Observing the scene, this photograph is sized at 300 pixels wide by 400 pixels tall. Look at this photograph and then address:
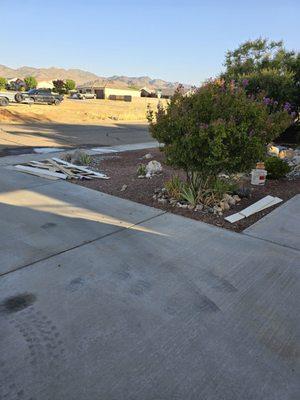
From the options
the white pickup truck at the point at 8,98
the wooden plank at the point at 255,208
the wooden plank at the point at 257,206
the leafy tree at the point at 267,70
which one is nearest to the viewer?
the wooden plank at the point at 255,208

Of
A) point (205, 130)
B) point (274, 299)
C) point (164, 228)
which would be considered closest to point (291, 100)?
→ point (205, 130)

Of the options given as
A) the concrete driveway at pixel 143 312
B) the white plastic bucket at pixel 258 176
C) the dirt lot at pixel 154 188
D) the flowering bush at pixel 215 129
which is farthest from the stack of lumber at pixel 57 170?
the white plastic bucket at pixel 258 176

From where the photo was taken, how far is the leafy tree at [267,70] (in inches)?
625

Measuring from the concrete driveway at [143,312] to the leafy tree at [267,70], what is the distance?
10994mm

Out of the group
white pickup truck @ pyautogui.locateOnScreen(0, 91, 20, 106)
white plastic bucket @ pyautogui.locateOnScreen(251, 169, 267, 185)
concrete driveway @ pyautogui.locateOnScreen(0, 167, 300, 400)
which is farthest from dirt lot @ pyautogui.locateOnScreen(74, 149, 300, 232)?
white pickup truck @ pyautogui.locateOnScreen(0, 91, 20, 106)

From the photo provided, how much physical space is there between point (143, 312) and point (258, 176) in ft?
19.2

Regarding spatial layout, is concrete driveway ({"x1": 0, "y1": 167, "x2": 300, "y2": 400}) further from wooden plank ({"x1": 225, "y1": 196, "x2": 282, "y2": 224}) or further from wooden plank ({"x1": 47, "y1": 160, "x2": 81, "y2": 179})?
wooden plank ({"x1": 47, "y1": 160, "x2": 81, "y2": 179})

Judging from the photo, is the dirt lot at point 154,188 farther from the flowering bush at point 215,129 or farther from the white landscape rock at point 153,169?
the flowering bush at point 215,129

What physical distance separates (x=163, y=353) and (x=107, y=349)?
0.44 meters

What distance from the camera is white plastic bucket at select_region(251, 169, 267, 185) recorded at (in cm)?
835

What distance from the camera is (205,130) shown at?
19.0ft

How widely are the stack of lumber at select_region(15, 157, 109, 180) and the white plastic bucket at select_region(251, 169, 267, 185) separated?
3.42 m

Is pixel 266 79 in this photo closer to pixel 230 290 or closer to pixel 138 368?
pixel 230 290

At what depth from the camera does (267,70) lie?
16.9 meters
